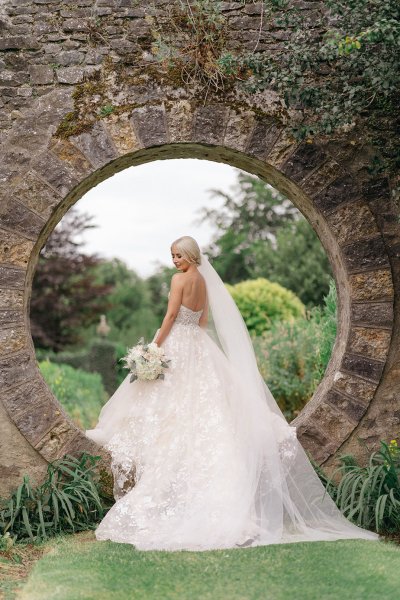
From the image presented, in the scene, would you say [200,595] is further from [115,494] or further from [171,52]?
[171,52]

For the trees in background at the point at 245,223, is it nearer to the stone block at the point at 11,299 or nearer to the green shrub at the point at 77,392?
the green shrub at the point at 77,392

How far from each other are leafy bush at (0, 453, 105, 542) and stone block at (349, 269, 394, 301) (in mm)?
→ 2169

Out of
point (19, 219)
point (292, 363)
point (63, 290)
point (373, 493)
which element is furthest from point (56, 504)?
point (63, 290)

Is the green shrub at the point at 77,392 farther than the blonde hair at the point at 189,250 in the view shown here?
Yes

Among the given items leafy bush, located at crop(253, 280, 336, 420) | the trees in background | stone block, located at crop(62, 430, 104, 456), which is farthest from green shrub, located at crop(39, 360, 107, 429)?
the trees in background

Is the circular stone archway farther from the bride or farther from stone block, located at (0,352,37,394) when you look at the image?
the bride

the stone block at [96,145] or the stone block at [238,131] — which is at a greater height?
the stone block at [238,131]

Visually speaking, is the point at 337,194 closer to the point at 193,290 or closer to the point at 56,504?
the point at 193,290

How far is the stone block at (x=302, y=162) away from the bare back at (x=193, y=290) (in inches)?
38.5

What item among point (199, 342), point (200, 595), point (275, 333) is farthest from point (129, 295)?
point (200, 595)

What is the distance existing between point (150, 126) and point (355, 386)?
2.32 metres

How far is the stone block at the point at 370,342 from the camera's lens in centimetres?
534

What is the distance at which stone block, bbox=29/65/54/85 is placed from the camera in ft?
17.6

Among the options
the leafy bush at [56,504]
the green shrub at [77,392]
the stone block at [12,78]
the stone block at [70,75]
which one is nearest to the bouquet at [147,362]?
the leafy bush at [56,504]
